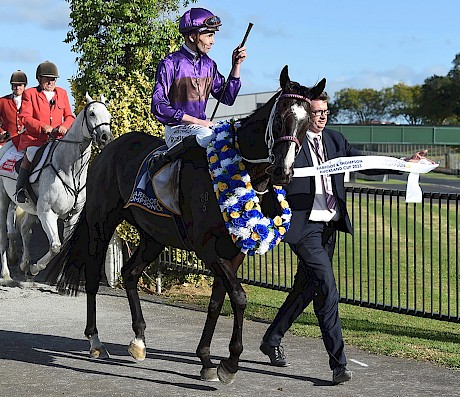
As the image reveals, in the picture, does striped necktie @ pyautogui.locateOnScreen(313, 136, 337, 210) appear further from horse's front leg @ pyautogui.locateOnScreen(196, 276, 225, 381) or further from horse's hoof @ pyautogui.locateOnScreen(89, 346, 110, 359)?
horse's hoof @ pyautogui.locateOnScreen(89, 346, 110, 359)

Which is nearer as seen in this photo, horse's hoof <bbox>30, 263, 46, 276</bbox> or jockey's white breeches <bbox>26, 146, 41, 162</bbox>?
horse's hoof <bbox>30, 263, 46, 276</bbox>

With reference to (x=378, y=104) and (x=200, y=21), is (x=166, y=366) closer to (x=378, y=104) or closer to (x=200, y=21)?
(x=200, y=21)

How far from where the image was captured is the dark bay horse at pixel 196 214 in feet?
21.1

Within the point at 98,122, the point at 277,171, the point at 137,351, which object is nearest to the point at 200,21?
the point at 277,171

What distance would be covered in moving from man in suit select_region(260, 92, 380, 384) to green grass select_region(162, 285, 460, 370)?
130 cm

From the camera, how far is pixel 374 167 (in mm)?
7590

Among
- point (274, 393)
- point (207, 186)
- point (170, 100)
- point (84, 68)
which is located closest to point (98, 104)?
point (84, 68)

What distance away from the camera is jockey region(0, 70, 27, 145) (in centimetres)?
1523

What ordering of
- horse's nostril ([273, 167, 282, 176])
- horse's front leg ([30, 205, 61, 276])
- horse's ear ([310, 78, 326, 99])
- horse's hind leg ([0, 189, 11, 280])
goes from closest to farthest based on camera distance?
1. horse's nostril ([273, 167, 282, 176])
2. horse's ear ([310, 78, 326, 99])
3. horse's front leg ([30, 205, 61, 276])
4. horse's hind leg ([0, 189, 11, 280])

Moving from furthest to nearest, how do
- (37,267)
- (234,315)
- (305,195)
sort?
(37,267), (305,195), (234,315)

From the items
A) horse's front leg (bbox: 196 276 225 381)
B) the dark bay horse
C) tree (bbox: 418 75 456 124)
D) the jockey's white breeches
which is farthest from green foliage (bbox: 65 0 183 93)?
tree (bbox: 418 75 456 124)

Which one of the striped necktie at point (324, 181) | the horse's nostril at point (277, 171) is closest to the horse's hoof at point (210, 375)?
the striped necktie at point (324, 181)

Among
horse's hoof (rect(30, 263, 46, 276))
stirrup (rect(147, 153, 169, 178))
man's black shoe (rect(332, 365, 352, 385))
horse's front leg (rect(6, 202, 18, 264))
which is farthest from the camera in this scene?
horse's front leg (rect(6, 202, 18, 264))

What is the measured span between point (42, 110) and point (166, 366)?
5964 mm
